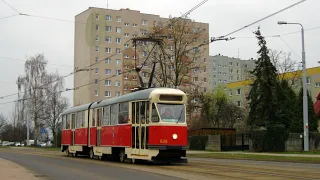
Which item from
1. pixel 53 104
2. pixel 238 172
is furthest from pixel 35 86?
pixel 238 172

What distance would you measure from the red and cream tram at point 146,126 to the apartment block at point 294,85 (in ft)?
83.7

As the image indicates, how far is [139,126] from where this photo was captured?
65.3 feet

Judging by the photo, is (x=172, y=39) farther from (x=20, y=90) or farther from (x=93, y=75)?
(x=93, y=75)

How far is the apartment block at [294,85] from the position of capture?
65.9m

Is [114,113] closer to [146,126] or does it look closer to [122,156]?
[122,156]

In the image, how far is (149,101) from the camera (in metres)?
19.5

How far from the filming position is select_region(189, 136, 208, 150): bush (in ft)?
141

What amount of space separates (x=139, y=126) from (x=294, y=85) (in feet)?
186

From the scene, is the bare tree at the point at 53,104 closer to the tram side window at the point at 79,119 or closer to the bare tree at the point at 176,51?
the bare tree at the point at 176,51

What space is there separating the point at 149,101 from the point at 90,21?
70.4 m

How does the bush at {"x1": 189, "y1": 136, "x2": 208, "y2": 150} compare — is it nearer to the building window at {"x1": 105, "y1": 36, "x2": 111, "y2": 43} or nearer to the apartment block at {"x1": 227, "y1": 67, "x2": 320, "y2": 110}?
the apartment block at {"x1": 227, "y1": 67, "x2": 320, "y2": 110}

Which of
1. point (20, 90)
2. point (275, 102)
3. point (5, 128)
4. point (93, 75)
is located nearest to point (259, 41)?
point (275, 102)

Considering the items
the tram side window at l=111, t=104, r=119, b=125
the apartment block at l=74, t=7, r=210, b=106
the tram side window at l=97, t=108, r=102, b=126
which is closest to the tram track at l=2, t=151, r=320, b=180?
the tram side window at l=111, t=104, r=119, b=125

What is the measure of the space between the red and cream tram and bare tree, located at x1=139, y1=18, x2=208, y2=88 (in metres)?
20.4
